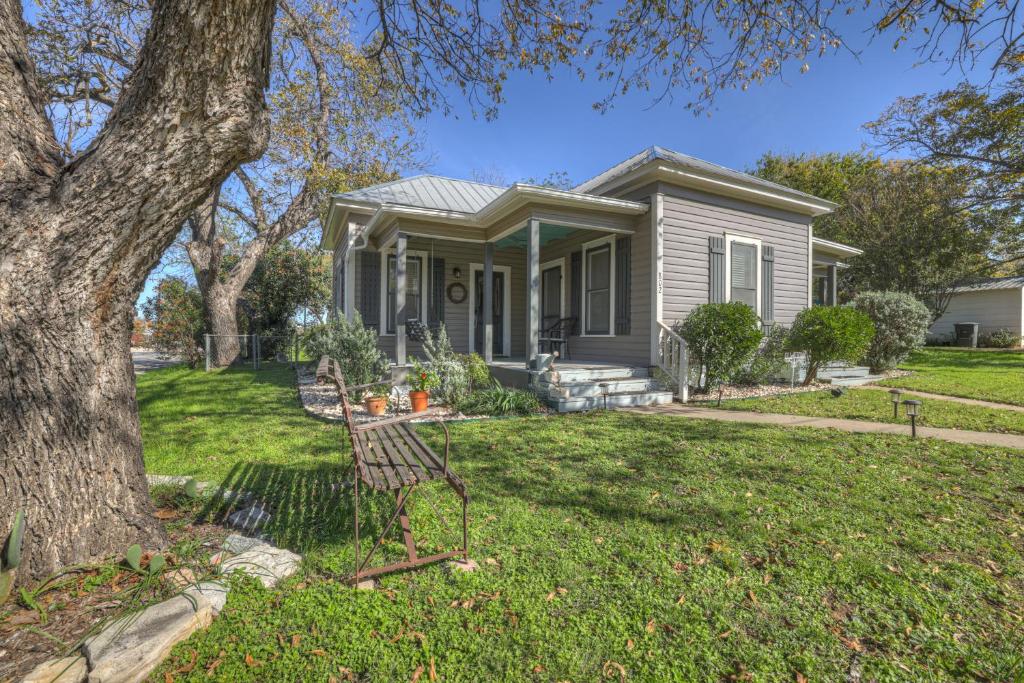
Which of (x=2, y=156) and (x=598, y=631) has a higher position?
(x=2, y=156)

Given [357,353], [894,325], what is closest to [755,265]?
[894,325]

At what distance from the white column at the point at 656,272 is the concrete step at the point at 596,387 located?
0.56 metres

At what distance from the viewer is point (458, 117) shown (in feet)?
18.2

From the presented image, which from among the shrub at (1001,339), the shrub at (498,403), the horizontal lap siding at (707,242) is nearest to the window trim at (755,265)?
the horizontal lap siding at (707,242)

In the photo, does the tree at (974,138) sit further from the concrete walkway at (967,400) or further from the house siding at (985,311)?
the concrete walkway at (967,400)

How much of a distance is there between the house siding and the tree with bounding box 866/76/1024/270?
196 inches

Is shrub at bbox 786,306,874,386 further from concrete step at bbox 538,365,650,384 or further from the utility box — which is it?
the utility box

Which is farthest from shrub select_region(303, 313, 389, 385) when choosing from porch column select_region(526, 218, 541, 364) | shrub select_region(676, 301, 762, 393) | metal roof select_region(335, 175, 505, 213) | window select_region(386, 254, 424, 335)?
shrub select_region(676, 301, 762, 393)

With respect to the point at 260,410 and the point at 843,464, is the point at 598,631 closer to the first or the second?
the point at 843,464

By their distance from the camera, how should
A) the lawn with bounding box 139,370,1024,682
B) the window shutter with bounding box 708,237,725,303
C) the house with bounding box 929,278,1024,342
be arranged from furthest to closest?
the house with bounding box 929,278,1024,342, the window shutter with bounding box 708,237,725,303, the lawn with bounding box 139,370,1024,682

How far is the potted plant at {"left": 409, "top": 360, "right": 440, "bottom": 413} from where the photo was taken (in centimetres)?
654

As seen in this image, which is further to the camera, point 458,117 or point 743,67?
point 458,117

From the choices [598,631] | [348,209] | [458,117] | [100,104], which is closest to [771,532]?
[598,631]

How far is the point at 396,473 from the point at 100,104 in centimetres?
1262
